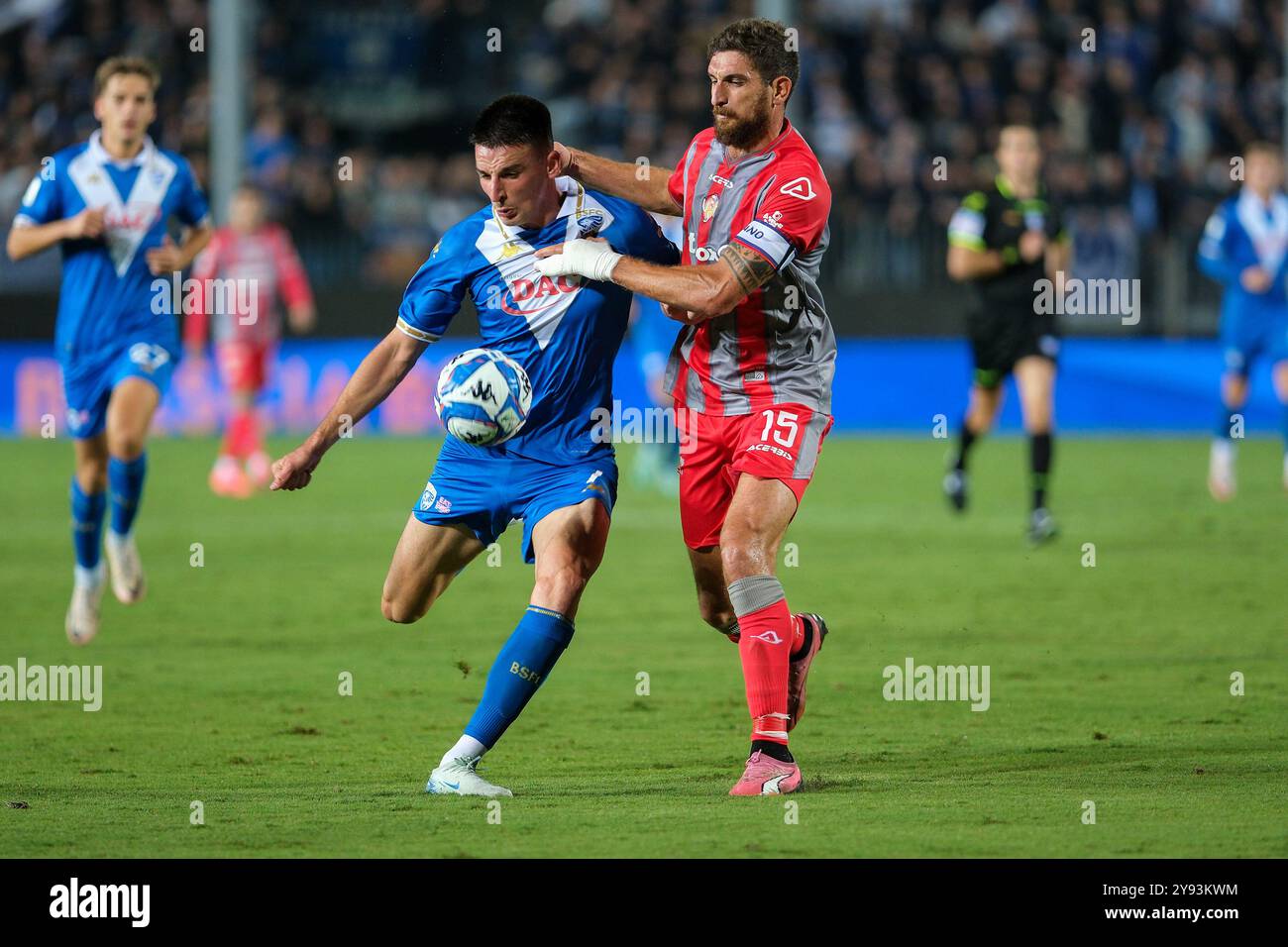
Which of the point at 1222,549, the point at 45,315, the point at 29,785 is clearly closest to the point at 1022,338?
A: the point at 1222,549

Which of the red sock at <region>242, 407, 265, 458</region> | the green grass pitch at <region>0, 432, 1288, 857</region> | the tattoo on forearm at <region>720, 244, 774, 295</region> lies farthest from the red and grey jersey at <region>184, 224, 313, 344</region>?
the tattoo on forearm at <region>720, 244, 774, 295</region>

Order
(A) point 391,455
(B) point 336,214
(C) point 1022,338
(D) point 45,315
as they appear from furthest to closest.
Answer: (B) point 336,214
(D) point 45,315
(A) point 391,455
(C) point 1022,338

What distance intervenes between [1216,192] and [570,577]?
1776 cm

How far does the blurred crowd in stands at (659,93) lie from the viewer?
22.7m

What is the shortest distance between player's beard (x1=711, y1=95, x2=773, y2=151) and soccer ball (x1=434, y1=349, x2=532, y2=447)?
1.02 metres

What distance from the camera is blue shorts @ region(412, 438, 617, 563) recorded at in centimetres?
637

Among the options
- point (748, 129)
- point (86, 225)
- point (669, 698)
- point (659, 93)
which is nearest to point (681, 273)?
point (748, 129)

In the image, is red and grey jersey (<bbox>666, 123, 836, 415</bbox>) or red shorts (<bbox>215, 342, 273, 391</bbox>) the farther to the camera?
red shorts (<bbox>215, 342, 273, 391</bbox>)

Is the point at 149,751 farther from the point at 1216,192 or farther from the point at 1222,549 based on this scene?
the point at 1216,192

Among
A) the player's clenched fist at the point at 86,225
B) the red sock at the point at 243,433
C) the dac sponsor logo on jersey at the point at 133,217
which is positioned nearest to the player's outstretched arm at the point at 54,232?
the player's clenched fist at the point at 86,225

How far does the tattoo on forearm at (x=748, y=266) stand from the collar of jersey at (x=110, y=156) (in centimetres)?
456

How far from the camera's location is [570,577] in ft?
20.4

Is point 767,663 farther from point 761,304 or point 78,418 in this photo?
point 78,418

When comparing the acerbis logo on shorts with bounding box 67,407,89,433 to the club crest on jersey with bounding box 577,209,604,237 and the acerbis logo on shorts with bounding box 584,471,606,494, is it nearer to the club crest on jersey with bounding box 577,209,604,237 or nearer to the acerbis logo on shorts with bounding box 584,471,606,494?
the club crest on jersey with bounding box 577,209,604,237
